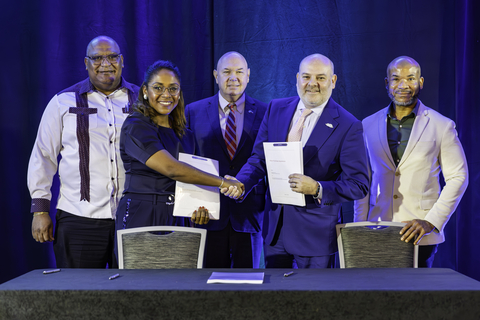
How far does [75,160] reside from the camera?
10.5 feet

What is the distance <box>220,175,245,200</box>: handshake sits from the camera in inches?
114

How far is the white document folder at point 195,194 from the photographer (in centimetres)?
277

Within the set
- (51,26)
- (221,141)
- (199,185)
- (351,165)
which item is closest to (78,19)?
(51,26)

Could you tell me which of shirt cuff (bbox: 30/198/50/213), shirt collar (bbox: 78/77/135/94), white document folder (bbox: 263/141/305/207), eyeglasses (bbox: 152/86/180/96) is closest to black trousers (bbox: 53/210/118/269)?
shirt cuff (bbox: 30/198/50/213)

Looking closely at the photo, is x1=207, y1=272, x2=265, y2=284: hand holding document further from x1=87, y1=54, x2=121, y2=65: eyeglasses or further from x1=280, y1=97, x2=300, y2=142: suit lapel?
x1=87, y1=54, x2=121, y2=65: eyeglasses

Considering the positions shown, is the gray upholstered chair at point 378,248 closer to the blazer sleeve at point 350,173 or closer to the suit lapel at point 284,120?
the blazer sleeve at point 350,173

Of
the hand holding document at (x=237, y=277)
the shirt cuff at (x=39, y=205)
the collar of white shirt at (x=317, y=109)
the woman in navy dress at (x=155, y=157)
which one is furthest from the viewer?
the shirt cuff at (x=39, y=205)

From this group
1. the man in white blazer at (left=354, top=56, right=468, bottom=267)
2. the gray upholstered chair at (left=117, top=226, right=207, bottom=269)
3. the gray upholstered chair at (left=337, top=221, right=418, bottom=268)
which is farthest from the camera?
the man in white blazer at (left=354, top=56, right=468, bottom=267)

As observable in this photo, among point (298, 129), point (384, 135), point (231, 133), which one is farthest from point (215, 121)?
point (384, 135)

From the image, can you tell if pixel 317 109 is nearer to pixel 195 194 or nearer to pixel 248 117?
pixel 248 117

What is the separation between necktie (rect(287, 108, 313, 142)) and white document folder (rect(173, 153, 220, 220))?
0.53m

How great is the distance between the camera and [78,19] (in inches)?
163

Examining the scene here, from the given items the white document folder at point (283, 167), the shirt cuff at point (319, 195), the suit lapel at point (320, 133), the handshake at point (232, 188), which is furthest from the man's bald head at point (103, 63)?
the shirt cuff at point (319, 195)

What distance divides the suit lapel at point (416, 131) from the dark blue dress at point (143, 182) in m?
1.60
